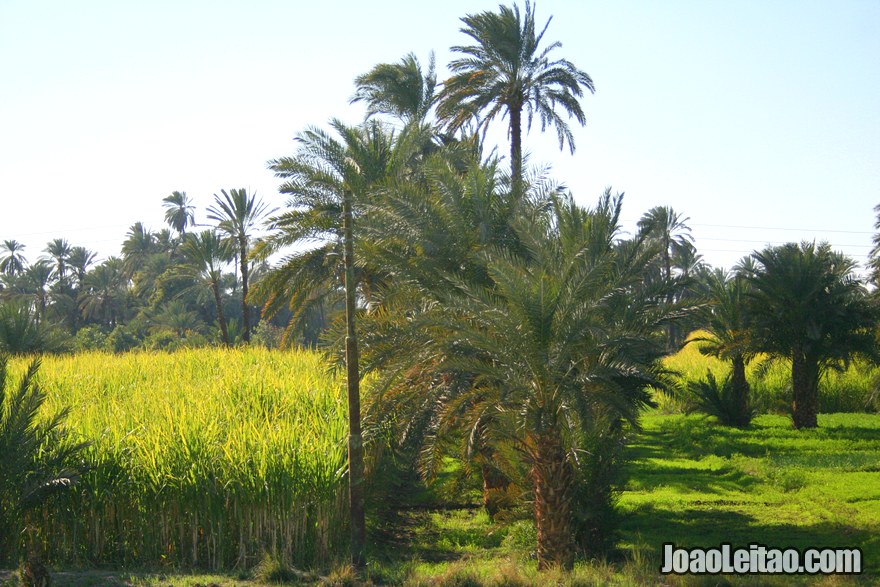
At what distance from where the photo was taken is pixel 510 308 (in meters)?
11.3

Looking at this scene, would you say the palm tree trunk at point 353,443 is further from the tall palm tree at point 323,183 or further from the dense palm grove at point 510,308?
the tall palm tree at point 323,183

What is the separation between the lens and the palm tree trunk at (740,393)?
2464 cm

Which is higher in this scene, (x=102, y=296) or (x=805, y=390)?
(x=102, y=296)

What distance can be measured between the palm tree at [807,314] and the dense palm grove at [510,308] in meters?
0.05

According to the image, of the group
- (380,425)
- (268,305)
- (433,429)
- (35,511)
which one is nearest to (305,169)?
(268,305)

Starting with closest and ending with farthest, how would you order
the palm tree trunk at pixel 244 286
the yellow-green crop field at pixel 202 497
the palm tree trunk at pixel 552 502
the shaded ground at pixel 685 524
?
1. the shaded ground at pixel 685 524
2. the yellow-green crop field at pixel 202 497
3. the palm tree trunk at pixel 552 502
4. the palm tree trunk at pixel 244 286

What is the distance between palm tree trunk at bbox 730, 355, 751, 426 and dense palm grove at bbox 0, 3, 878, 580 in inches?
1.6

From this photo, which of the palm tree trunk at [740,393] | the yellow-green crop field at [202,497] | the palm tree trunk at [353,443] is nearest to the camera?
the palm tree trunk at [353,443]

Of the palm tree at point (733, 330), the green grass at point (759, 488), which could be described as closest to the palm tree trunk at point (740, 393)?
the palm tree at point (733, 330)

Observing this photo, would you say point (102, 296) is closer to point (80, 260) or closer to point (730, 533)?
point (80, 260)

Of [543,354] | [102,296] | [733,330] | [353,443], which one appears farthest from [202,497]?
[102,296]

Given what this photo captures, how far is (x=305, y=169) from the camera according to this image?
20.7 m

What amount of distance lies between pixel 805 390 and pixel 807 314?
2.39m

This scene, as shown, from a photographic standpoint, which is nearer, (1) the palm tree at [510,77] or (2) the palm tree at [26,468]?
(2) the palm tree at [26,468]
